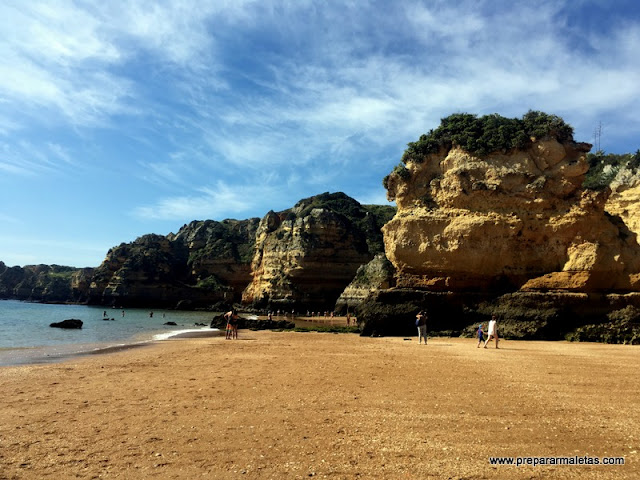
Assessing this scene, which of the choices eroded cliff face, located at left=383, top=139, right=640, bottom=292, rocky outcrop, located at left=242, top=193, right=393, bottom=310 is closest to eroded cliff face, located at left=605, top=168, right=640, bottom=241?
A: eroded cliff face, located at left=383, top=139, right=640, bottom=292

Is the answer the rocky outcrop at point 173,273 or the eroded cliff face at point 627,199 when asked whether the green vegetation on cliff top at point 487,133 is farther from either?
the rocky outcrop at point 173,273

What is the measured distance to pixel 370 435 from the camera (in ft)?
16.7

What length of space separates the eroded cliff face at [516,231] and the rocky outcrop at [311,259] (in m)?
35.4

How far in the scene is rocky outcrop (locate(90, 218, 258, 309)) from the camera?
3083 inches

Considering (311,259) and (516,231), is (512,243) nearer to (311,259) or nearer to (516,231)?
(516,231)

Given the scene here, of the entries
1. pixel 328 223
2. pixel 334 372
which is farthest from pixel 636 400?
pixel 328 223

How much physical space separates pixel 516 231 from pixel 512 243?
0.72 meters

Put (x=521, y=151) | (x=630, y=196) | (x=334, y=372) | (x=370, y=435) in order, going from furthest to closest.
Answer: (x=630, y=196) → (x=521, y=151) → (x=334, y=372) → (x=370, y=435)

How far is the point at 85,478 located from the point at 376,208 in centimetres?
9234

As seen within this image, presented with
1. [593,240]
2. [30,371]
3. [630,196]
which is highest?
[630,196]

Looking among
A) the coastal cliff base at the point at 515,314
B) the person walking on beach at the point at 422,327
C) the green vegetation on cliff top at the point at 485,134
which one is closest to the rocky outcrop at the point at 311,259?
the green vegetation on cliff top at the point at 485,134

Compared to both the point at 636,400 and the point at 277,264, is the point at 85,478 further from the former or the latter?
the point at 277,264

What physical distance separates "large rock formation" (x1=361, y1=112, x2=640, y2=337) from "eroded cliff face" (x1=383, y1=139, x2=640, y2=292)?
54 millimetres

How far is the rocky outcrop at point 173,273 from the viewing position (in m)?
78.3
